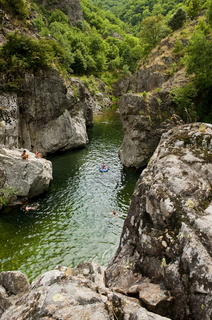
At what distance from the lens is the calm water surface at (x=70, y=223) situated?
14.7 m

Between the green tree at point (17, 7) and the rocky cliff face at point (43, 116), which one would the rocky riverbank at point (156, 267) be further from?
the green tree at point (17, 7)

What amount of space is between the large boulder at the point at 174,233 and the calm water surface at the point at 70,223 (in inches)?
321

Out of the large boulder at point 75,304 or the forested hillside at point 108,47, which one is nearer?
the large boulder at point 75,304

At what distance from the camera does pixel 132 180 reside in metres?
26.4

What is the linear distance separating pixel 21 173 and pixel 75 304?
18.0 metres

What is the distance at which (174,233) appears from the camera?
611cm

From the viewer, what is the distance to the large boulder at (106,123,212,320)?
510 centimetres

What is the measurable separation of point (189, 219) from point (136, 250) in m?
2.46

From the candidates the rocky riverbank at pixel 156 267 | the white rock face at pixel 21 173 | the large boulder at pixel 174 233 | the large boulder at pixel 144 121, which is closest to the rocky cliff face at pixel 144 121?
the large boulder at pixel 144 121

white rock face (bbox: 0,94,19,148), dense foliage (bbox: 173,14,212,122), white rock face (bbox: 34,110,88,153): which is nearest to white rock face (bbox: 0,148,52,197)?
white rock face (bbox: 0,94,19,148)

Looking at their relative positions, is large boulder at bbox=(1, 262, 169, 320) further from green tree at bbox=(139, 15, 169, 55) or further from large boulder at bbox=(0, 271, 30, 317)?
green tree at bbox=(139, 15, 169, 55)

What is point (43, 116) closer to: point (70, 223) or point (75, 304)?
point (70, 223)

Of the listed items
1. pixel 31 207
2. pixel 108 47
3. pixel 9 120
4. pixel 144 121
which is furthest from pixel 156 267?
pixel 108 47

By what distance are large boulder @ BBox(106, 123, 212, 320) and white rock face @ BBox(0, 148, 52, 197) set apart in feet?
50.3
